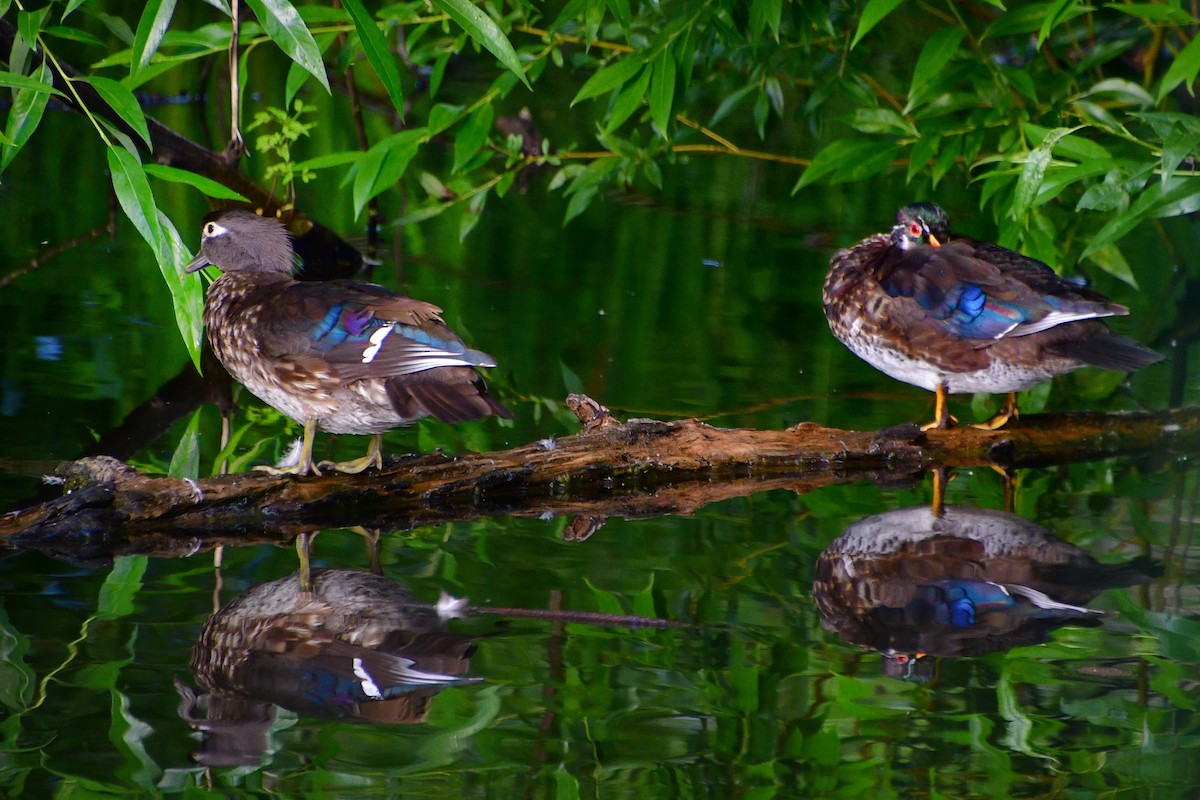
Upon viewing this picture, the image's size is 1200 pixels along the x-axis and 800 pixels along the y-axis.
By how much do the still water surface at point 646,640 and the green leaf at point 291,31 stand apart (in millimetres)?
975

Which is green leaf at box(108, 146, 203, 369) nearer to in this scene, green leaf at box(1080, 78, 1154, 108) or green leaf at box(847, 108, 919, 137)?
green leaf at box(847, 108, 919, 137)

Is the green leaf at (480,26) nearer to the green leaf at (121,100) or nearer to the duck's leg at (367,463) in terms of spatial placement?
the green leaf at (121,100)

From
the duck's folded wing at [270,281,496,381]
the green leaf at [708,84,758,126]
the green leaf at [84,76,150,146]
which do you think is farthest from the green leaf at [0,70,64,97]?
the green leaf at [708,84,758,126]

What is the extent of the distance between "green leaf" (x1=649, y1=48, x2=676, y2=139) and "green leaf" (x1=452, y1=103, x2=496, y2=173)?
25.8 inches

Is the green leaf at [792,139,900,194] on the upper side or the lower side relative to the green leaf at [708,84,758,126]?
lower

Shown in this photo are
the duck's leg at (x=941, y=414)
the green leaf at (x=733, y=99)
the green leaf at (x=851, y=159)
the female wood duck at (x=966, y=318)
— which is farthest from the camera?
the green leaf at (x=733, y=99)

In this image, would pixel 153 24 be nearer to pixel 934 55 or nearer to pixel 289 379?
pixel 289 379

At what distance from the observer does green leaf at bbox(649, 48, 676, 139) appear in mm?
4214

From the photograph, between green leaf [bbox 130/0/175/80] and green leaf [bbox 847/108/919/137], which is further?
green leaf [bbox 847/108/919/137]

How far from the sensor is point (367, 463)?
11.2 feet

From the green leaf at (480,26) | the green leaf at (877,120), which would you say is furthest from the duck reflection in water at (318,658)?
the green leaf at (877,120)

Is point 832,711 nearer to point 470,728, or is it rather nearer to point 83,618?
point 470,728

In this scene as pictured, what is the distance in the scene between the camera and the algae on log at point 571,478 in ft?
10.1

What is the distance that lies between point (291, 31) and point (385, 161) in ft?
6.65
